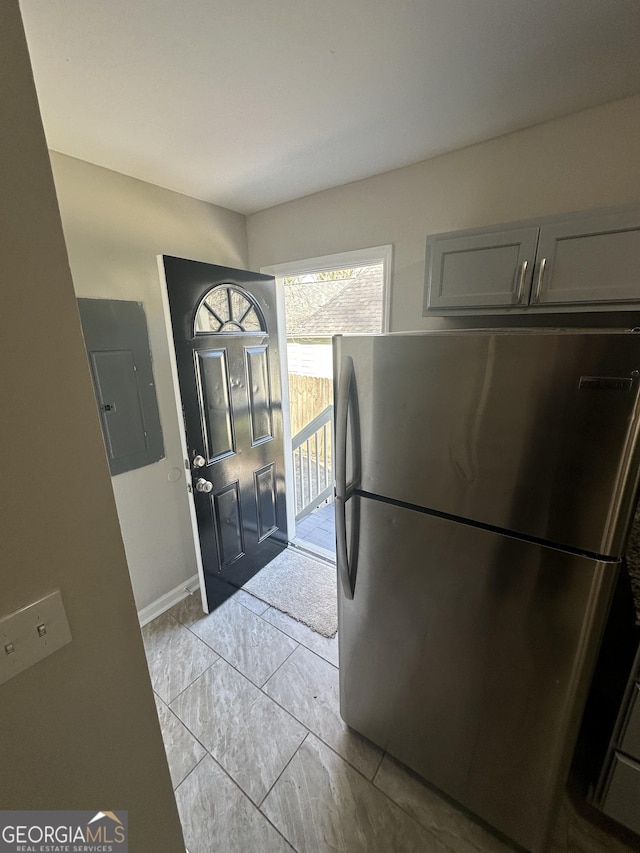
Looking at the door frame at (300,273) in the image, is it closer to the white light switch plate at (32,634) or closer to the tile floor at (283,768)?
the tile floor at (283,768)

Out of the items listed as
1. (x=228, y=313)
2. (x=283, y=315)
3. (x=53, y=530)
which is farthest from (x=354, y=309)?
(x=53, y=530)

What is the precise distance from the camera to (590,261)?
114 cm

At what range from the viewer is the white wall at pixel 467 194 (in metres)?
1.25

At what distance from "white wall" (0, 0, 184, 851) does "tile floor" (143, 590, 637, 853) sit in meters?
0.59

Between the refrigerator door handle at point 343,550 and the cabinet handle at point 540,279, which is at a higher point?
the cabinet handle at point 540,279

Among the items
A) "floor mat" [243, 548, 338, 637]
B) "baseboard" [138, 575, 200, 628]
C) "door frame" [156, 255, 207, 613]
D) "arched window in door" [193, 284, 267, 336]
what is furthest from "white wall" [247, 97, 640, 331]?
"baseboard" [138, 575, 200, 628]

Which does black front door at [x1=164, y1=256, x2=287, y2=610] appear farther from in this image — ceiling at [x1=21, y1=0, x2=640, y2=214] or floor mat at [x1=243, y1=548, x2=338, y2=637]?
ceiling at [x1=21, y1=0, x2=640, y2=214]

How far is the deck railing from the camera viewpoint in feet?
10.0

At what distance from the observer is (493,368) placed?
85 centimetres

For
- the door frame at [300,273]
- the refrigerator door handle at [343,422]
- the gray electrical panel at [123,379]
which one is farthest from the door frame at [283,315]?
the refrigerator door handle at [343,422]

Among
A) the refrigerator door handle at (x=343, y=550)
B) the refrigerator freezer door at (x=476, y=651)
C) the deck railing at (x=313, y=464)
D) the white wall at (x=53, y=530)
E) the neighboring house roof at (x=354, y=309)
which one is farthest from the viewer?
the neighboring house roof at (x=354, y=309)

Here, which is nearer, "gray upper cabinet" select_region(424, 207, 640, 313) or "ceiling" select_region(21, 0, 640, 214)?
"ceiling" select_region(21, 0, 640, 214)

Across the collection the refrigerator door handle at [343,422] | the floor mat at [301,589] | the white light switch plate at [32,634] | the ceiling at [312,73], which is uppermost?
the ceiling at [312,73]

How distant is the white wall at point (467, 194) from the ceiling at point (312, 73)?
74 millimetres
